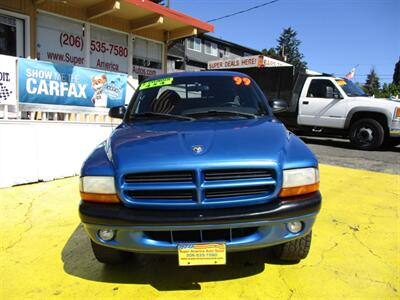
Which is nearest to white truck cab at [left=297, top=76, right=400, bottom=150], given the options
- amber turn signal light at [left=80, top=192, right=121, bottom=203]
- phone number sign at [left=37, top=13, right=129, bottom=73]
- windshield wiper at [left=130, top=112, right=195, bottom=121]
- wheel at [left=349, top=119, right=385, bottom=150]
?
wheel at [left=349, top=119, right=385, bottom=150]

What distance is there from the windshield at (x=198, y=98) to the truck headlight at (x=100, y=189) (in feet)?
3.75

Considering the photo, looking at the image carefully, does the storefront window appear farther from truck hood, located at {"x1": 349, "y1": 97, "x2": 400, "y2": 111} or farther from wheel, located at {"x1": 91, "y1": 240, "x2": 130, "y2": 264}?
truck hood, located at {"x1": 349, "y1": 97, "x2": 400, "y2": 111}

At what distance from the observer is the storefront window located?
812cm

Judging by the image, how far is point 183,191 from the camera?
244 cm

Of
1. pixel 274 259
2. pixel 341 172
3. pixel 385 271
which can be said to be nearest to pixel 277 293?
pixel 274 259

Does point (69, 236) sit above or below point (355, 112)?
below

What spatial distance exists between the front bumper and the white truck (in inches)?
279

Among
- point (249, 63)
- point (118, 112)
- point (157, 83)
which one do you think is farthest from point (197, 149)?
point (249, 63)

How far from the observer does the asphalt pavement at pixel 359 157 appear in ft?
24.4

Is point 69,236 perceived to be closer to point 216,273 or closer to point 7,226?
point 7,226

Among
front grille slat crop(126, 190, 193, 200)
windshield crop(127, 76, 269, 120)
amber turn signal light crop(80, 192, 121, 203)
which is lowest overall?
amber turn signal light crop(80, 192, 121, 203)

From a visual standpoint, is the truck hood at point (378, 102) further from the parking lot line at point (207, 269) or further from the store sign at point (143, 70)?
the store sign at point (143, 70)

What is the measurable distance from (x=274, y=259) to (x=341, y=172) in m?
4.22

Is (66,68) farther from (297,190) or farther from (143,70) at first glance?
(297,190)
